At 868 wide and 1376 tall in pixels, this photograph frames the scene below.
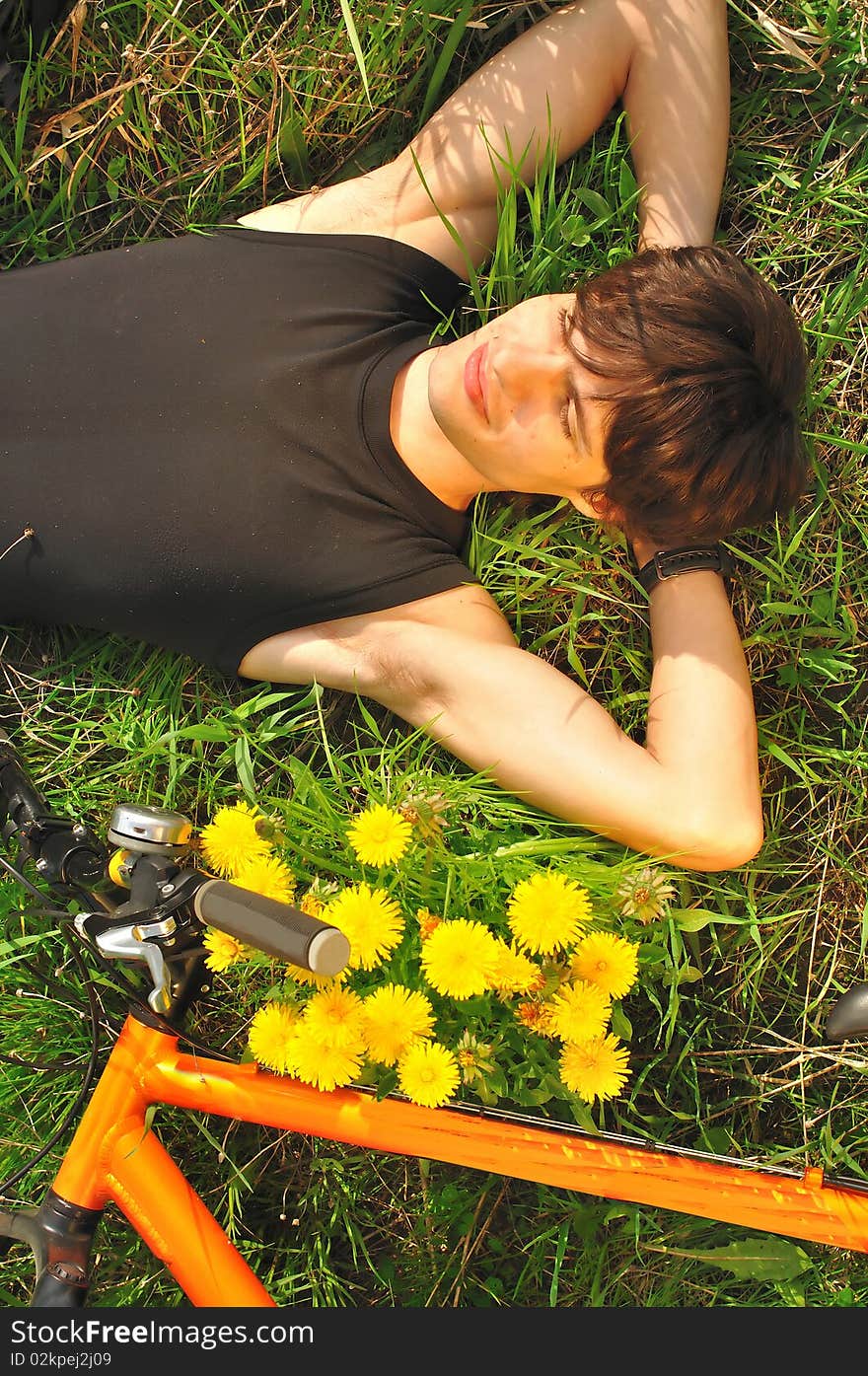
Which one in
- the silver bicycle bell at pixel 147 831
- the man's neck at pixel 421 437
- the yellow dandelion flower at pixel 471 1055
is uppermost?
the man's neck at pixel 421 437

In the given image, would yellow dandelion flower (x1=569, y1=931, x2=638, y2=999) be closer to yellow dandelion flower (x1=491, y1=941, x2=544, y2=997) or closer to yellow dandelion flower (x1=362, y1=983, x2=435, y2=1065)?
yellow dandelion flower (x1=491, y1=941, x2=544, y2=997)

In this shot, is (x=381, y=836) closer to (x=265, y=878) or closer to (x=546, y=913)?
(x=265, y=878)

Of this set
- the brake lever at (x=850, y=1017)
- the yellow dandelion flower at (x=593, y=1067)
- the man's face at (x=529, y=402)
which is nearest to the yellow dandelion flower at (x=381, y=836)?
the yellow dandelion flower at (x=593, y=1067)

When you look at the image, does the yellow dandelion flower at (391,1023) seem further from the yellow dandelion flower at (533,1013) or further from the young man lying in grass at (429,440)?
the young man lying in grass at (429,440)

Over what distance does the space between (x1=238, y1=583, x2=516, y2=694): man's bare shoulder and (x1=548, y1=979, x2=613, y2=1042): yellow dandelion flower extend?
70cm

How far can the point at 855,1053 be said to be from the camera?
7.55ft

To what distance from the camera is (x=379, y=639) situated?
2.01 m

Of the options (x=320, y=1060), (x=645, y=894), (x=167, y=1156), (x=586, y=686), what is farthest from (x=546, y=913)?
(x=167, y=1156)

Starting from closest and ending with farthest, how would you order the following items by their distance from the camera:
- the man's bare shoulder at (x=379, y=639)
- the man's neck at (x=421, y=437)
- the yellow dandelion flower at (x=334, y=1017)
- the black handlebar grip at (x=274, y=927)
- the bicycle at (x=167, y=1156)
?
1. the black handlebar grip at (x=274, y=927)
2. the yellow dandelion flower at (x=334, y=1017)
3. the bicycle at (x=167, y=1156)
4. the man's bare shoulder at (x=379, y=639)
5. the man's neck at (x=421, y=437)

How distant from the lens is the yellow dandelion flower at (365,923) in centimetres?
177

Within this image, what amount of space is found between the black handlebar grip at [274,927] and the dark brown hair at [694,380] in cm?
105

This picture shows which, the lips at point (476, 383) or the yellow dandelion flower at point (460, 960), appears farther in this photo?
the lips at point (476, 383)

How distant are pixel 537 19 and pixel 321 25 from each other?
0.52 meters

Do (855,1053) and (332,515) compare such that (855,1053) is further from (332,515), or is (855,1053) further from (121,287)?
(121,287)
